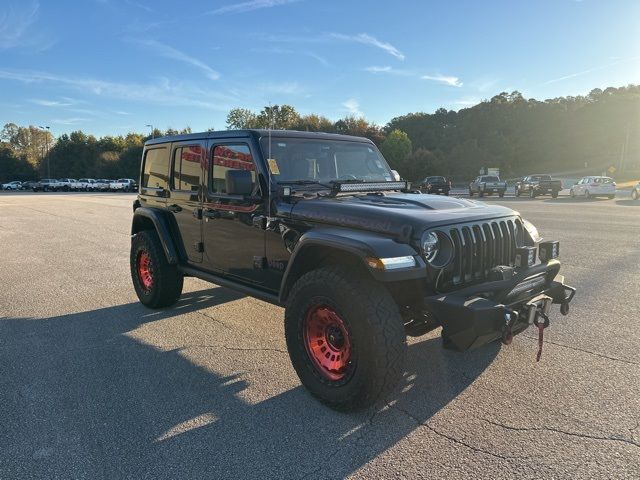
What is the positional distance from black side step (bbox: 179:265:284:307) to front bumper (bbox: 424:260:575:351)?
1.35 meters

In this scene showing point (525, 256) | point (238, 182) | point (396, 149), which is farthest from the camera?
point (396, 149)

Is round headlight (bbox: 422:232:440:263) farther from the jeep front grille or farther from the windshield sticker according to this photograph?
the windshield sticker

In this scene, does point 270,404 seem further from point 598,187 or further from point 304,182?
point 598,187

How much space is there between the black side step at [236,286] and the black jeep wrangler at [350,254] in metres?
0.02

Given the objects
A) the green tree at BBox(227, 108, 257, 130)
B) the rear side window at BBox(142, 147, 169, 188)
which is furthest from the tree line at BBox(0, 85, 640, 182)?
the rear side window at BBox(142, 147, 169, 188)

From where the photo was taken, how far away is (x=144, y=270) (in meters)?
5.82

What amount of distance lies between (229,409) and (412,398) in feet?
4.22

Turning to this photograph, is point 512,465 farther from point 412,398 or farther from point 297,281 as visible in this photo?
point 297,281

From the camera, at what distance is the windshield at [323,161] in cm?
413

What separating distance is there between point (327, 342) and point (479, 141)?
87307mm

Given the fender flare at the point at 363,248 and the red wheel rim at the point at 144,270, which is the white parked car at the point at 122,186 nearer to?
the red wheel rim at the point at 144,270

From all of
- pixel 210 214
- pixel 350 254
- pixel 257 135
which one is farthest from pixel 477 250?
pixel 210 214

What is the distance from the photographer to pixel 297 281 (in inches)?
135

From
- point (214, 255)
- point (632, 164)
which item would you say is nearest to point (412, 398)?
point (214, 255)
